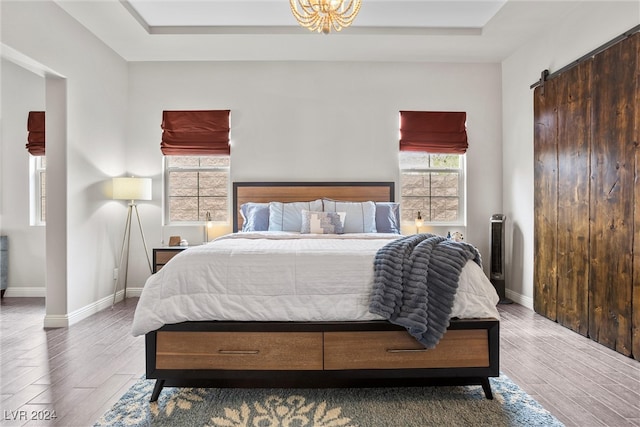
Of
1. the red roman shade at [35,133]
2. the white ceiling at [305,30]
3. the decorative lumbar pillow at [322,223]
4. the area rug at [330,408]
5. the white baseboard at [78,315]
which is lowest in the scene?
the area rug at [330,408]

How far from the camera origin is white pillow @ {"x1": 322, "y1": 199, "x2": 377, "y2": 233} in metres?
4.04

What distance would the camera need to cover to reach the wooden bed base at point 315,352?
2.15 meters

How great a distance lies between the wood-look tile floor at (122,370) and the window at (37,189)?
1.49 m

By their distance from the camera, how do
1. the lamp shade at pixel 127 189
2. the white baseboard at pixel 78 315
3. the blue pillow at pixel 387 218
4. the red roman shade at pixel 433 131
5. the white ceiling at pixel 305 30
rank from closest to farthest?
the white baseboard at pixel 78 315, the white ceiling at pixel 305 30, the blue pillow at pixel 387 218, the lamp shade at pixel 127 189, the red roman shade at pixel 433 131

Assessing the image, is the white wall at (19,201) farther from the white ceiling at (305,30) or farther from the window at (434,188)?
the window at (434,188)

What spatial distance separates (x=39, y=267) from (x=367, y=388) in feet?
14.4

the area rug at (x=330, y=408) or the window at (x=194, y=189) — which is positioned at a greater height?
the window at (x=194, y=189)

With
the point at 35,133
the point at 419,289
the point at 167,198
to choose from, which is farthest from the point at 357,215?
the point at 35,133

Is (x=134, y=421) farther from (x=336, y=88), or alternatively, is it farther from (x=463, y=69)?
(x=463, y=69)

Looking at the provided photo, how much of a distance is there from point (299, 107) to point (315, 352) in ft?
10.9

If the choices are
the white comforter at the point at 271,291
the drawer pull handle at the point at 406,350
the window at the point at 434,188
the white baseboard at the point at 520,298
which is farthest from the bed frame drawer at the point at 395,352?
the window at the point at 434,188

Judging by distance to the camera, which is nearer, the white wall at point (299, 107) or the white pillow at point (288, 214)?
the white pillow at point (288, 214)

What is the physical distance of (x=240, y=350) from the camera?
216 centimetres

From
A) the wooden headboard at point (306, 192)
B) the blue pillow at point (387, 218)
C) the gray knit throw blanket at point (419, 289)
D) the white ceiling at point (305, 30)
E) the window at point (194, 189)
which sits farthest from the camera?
the window at point (194, 189)
